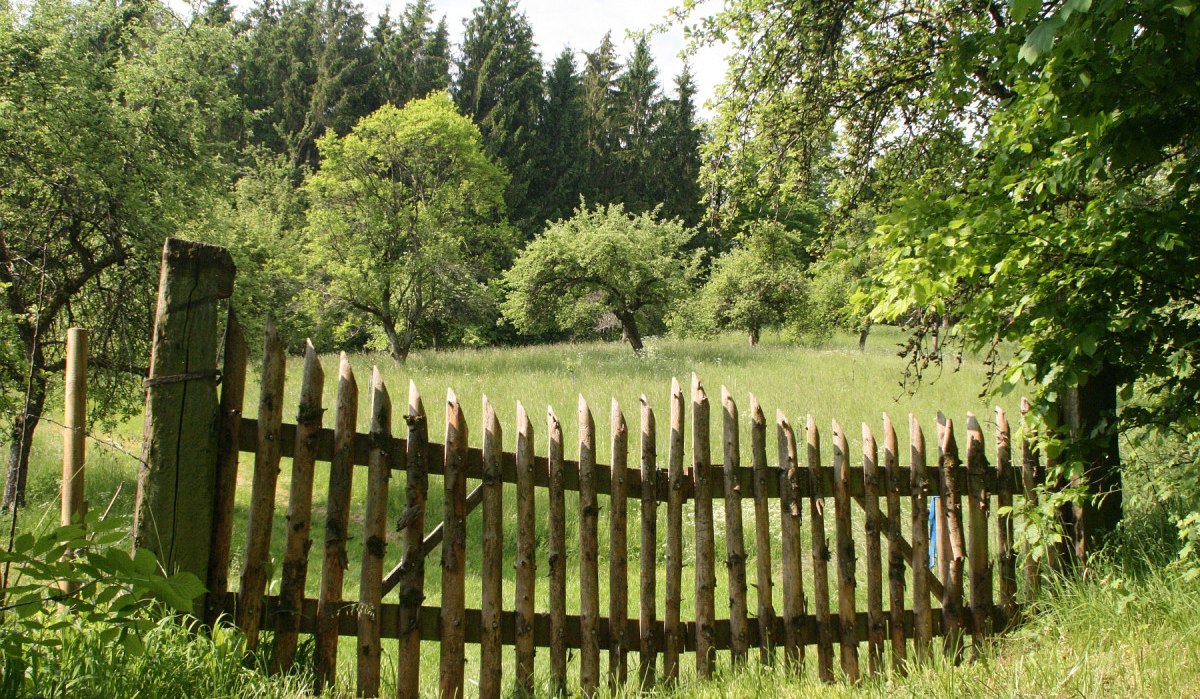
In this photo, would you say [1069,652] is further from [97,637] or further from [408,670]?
[97,637]

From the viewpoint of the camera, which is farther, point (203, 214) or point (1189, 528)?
point (203, 214)

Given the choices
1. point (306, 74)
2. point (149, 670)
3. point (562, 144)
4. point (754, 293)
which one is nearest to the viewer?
point (149, 670)

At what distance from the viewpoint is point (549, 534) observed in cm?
345

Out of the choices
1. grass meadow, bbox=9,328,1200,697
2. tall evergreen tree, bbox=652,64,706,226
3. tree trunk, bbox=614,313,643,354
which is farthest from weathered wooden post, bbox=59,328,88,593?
tall evergreen tree, bbox=652,64,706,226

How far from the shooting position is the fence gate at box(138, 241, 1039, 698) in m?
3.11

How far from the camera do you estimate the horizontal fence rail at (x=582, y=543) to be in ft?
10.3

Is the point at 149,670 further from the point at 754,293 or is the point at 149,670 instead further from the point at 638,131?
the point at 638,131

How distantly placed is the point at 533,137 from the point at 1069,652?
137 feet

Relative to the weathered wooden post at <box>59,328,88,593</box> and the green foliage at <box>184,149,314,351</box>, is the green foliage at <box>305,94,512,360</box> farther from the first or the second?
the weathered wooden post at <box>59,328,88,593</box>

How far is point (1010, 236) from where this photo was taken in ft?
13.1

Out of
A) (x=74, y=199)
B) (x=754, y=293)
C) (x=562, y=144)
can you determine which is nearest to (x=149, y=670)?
(x=74, y=199)

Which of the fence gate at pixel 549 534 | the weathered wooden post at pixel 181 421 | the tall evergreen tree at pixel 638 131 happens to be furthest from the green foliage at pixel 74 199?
the tall evergreen tree at pixel 638 131

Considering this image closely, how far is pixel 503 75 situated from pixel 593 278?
86.6 ft

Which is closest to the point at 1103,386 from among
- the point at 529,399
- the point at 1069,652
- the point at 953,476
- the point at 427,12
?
the point at 953,476
